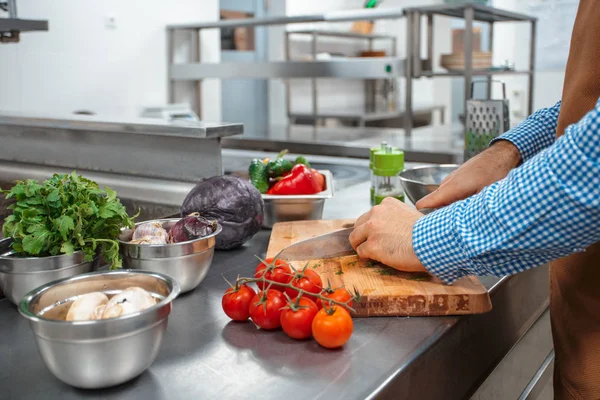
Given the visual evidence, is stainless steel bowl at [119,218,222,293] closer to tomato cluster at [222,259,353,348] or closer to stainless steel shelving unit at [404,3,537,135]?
tomato cluster at [222,259,353,348]

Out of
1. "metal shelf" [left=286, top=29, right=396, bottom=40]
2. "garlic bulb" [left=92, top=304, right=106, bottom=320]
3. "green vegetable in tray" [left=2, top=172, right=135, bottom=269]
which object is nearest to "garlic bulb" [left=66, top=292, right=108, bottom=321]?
"garlic bulb" [left=92, top=304, right=106, bottom=320]

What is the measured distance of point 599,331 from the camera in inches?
41.7

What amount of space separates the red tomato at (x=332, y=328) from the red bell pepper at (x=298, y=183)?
2.22 feet

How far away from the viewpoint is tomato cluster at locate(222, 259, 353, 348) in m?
0.87

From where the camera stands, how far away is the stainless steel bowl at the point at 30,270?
3.22 ft

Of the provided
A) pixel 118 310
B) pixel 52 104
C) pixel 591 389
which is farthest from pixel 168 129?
pixel 52 104

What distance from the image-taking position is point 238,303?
0.96 meters

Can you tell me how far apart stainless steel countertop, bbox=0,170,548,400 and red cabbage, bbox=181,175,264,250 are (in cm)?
19

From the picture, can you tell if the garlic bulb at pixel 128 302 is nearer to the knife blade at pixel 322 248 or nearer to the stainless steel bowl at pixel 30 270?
the stainless steel bowl at pixel 30 270

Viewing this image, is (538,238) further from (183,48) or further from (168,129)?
(183,48)

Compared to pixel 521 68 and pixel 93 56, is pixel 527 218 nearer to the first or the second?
pixel 93 56

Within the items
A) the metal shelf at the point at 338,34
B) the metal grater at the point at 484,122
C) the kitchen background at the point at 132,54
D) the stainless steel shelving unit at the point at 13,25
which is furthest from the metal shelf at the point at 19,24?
the metal shelf at the point at 338,34

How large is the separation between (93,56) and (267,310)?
3212mm

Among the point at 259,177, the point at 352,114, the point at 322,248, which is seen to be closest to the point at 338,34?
the point at 352,114
